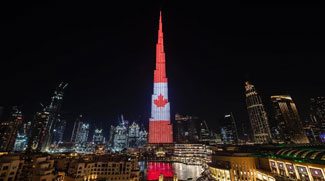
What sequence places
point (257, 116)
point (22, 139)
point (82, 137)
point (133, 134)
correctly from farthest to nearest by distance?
point (133, 134) → point (82, 137) → point (257, 116) → point (22, 139)

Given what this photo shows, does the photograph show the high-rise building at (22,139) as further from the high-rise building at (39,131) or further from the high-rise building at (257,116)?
the high-rise building at (257,116)

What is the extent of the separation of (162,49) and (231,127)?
148 m

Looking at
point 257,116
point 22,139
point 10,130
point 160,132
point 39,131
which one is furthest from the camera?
point 257,116

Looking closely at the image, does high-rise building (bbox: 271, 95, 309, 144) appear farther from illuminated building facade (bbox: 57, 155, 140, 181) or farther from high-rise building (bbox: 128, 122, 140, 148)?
high-rise building (bbox: 128, 122, 140, 148)

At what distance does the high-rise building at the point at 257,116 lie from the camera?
4240 inches

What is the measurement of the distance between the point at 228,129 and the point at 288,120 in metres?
64.5

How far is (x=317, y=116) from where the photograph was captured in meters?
128

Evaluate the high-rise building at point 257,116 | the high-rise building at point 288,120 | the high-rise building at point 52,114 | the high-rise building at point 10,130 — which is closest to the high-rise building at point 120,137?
the high-rise building at point 52,114

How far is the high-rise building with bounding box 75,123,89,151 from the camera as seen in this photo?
134 m

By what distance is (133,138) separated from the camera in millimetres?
175750

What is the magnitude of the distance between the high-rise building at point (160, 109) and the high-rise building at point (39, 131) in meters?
70.3

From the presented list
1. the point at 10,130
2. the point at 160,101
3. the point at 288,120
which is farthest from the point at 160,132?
the point at 288,120

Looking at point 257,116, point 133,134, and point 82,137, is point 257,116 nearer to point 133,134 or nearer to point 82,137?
point 133,134

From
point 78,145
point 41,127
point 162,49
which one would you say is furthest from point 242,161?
point 78,145
